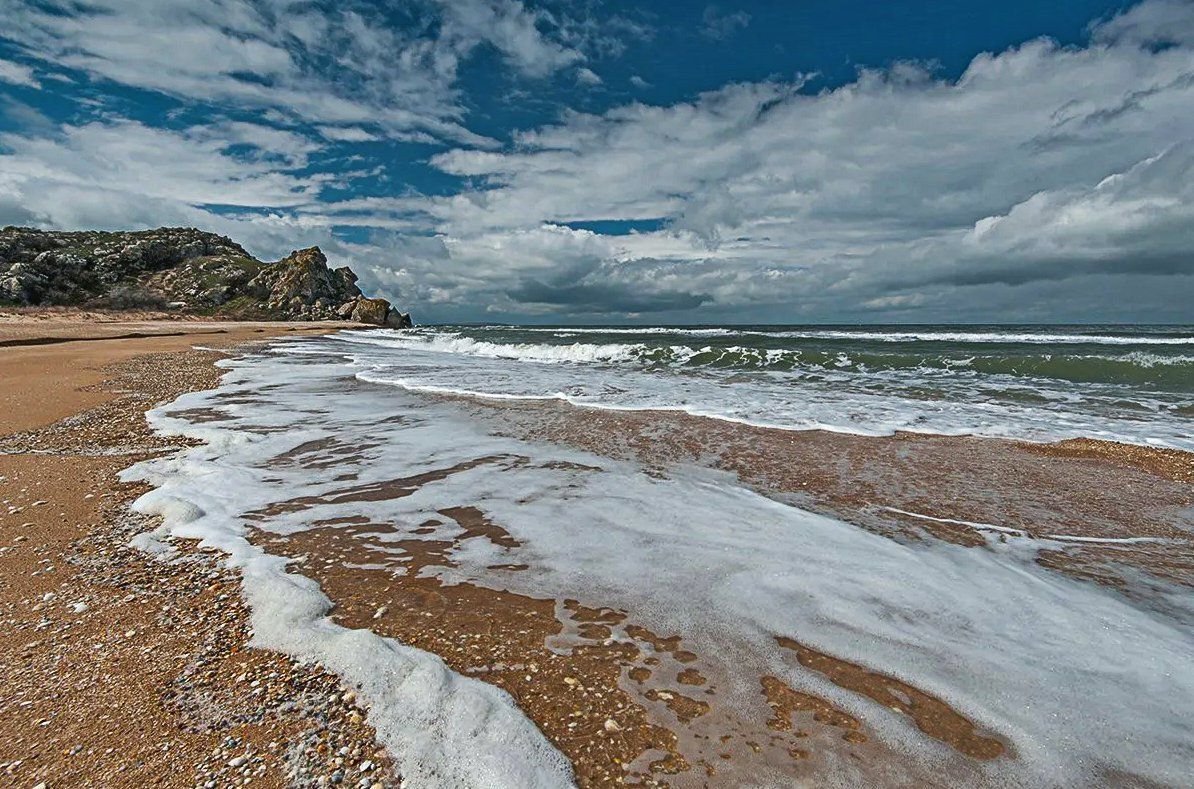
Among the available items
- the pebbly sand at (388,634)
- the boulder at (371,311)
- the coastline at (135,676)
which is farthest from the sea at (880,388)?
the boulder at (371,311)

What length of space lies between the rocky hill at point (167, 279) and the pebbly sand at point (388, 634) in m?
102

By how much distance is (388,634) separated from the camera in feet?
11.6

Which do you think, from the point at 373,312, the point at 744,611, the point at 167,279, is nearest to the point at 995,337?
the point at 744,611

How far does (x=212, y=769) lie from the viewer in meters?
2.39

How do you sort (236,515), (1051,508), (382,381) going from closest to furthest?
1. (236,515)
2. (1051,508)
3. (382,381)

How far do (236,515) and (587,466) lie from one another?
13.8ft

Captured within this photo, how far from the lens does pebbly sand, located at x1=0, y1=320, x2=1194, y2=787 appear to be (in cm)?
255

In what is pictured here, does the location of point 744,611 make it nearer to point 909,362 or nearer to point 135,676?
point 135,676

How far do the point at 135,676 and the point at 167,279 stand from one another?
401ft

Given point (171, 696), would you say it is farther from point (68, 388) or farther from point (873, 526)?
point (68, 388)

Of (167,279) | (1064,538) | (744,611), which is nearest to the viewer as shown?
(744,611)

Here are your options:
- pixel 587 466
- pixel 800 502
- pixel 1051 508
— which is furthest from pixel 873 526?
pixel 587 466

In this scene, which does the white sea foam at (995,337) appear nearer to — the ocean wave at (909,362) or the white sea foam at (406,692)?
the ocean wave at (909,362)

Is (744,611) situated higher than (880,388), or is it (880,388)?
(880,388)
